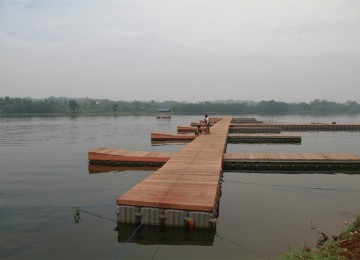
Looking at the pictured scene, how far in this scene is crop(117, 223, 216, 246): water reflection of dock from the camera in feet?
29.9

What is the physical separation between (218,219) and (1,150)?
24805 millimetres

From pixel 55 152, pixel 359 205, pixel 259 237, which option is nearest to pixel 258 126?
pixel 55 152

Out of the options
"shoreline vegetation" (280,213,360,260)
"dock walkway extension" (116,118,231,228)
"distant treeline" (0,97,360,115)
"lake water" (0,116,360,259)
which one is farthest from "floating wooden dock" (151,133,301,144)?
"distant treeline" (0,97,360,115)

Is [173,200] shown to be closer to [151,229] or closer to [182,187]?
[151,229]

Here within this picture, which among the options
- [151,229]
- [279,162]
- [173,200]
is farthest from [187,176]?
[279,162]

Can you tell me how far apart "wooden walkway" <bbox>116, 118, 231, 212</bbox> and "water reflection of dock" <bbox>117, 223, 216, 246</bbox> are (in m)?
0.64

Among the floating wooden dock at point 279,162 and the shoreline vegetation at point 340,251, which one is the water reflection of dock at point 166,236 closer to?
the shoreline vegetation at point 340,251

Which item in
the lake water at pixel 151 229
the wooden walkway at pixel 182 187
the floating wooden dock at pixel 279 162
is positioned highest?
the wooden walkway at pixel 182 187

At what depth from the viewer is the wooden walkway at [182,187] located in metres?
9.62

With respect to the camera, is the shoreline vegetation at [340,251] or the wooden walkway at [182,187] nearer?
the shoreline vegetation at [340,251]

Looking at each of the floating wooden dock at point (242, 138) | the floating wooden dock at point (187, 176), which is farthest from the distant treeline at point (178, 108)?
the floating wooden dock at point (187, 176)

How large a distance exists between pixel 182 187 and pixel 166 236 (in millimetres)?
2198

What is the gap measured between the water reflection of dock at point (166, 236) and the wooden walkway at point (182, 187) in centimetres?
64

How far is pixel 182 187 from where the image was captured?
11.3m
